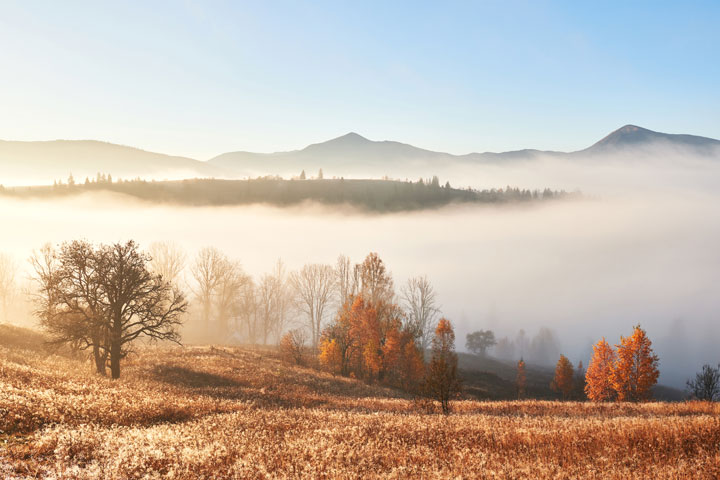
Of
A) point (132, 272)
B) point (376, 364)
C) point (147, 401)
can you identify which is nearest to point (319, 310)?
point (376, 364)

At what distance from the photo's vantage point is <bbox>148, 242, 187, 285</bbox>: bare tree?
87.1m

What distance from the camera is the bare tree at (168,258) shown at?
286 ft

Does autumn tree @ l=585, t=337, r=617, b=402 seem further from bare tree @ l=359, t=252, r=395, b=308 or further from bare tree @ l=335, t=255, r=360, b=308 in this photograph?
bare tree @ l=335, t=255, r=360, b=308

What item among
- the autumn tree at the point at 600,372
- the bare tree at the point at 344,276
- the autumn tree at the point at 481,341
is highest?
the bare tree at the point at 344,276

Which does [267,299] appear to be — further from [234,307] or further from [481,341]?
[481,341]

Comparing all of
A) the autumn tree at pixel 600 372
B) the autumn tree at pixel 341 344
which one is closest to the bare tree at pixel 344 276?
the autumn tree at pixel 341 344

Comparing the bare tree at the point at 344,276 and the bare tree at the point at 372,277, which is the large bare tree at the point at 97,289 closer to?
the bare tree at the point at 372,277

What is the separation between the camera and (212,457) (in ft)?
30.9

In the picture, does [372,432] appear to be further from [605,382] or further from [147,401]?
[605,382]

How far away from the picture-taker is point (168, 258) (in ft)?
293

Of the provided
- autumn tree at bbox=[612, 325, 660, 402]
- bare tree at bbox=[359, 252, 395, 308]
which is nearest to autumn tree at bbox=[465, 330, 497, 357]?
autumn tree at bbox=[612, 325, 660, 402]

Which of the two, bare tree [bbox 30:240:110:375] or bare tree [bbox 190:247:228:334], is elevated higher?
bare tree [bbox 30:240:110:375]

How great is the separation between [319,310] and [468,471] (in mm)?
85940

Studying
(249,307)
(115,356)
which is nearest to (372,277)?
(115,356)
